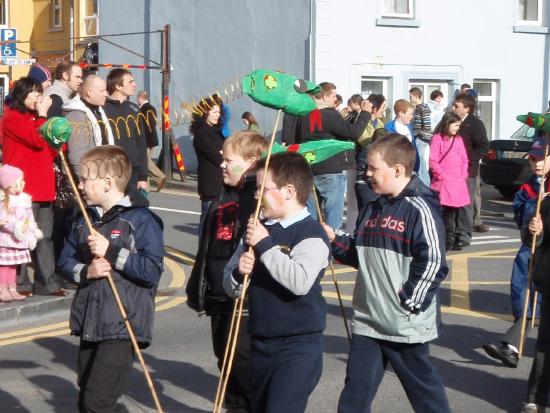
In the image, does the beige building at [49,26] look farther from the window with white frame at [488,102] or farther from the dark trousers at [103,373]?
the dark trousers at [103,373]

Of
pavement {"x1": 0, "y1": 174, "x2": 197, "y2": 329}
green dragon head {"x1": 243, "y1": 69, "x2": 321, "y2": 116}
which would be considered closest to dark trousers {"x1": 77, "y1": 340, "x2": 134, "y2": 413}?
green dragon head {"x1": 243, "y1": 69, "x2": 321, "y2": 116}

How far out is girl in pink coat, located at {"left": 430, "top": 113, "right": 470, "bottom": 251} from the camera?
14.3 meters

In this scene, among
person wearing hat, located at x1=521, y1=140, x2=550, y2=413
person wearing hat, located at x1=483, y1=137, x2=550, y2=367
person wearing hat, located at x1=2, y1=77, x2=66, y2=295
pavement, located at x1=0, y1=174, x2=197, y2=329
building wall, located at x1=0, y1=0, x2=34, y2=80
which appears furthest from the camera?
building wall, located at x1=0, y1=0, x2=34, y2=80

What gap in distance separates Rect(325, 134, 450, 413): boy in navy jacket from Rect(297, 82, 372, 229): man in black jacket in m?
6.64

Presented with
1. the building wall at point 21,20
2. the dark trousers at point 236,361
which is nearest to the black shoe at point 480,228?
the dark trousers at point 236,361

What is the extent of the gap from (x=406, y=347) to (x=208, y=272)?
1144 mm

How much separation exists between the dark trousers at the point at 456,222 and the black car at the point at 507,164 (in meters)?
5.84

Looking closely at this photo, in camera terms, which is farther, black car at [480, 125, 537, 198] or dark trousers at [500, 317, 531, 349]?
black car at [480, 125, 537, 198]

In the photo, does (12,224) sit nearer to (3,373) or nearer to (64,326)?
(64,326)

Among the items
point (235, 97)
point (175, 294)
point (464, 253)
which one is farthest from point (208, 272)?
point (235, 97)

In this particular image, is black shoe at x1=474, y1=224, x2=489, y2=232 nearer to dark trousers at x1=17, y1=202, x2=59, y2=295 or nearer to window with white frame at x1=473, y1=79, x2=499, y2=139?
dark trousers at x1=17, y1=202, x2=59, y2=295

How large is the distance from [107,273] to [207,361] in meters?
2.92

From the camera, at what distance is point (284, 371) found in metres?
5.19

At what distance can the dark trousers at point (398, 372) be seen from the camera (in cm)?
580
